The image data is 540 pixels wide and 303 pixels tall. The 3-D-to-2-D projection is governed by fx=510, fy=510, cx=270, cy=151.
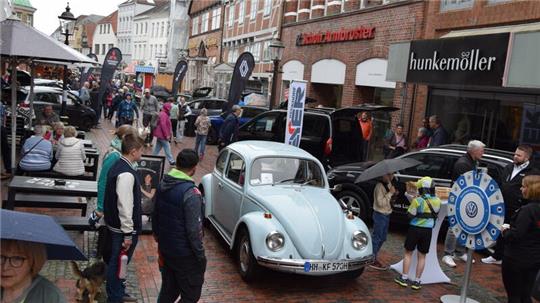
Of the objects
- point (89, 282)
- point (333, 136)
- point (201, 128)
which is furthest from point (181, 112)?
point (89, 282)

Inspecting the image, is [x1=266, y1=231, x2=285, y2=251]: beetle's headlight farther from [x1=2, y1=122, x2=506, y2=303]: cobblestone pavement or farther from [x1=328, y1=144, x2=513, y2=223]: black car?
[x1=328, y1=144, x2=513, y2=223]: black car

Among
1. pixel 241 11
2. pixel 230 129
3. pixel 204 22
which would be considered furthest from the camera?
pixel 204 22

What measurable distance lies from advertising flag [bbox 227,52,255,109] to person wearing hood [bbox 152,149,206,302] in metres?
10.2

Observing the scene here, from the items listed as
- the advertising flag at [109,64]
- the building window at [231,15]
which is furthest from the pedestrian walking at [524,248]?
the building window at [231,15]

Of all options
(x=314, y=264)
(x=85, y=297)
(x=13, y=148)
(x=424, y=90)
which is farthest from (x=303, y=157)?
(x=424, y=90)

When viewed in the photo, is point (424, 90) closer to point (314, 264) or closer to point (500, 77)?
point (500, 77)

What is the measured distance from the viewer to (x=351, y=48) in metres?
19.9

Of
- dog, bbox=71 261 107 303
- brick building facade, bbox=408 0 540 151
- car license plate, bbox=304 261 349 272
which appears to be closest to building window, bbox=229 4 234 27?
brick building facade, bbox=408 0 540 151

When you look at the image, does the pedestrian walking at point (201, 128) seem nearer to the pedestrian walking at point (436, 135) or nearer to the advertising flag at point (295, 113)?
the advertising flag at point (295, 113)

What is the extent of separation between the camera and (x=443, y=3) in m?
15.2

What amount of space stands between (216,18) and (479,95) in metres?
34.4

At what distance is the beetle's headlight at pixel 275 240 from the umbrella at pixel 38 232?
153 inches

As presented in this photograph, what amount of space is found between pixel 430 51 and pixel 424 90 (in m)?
2.65

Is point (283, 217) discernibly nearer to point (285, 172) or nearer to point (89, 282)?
point (285, 172)
